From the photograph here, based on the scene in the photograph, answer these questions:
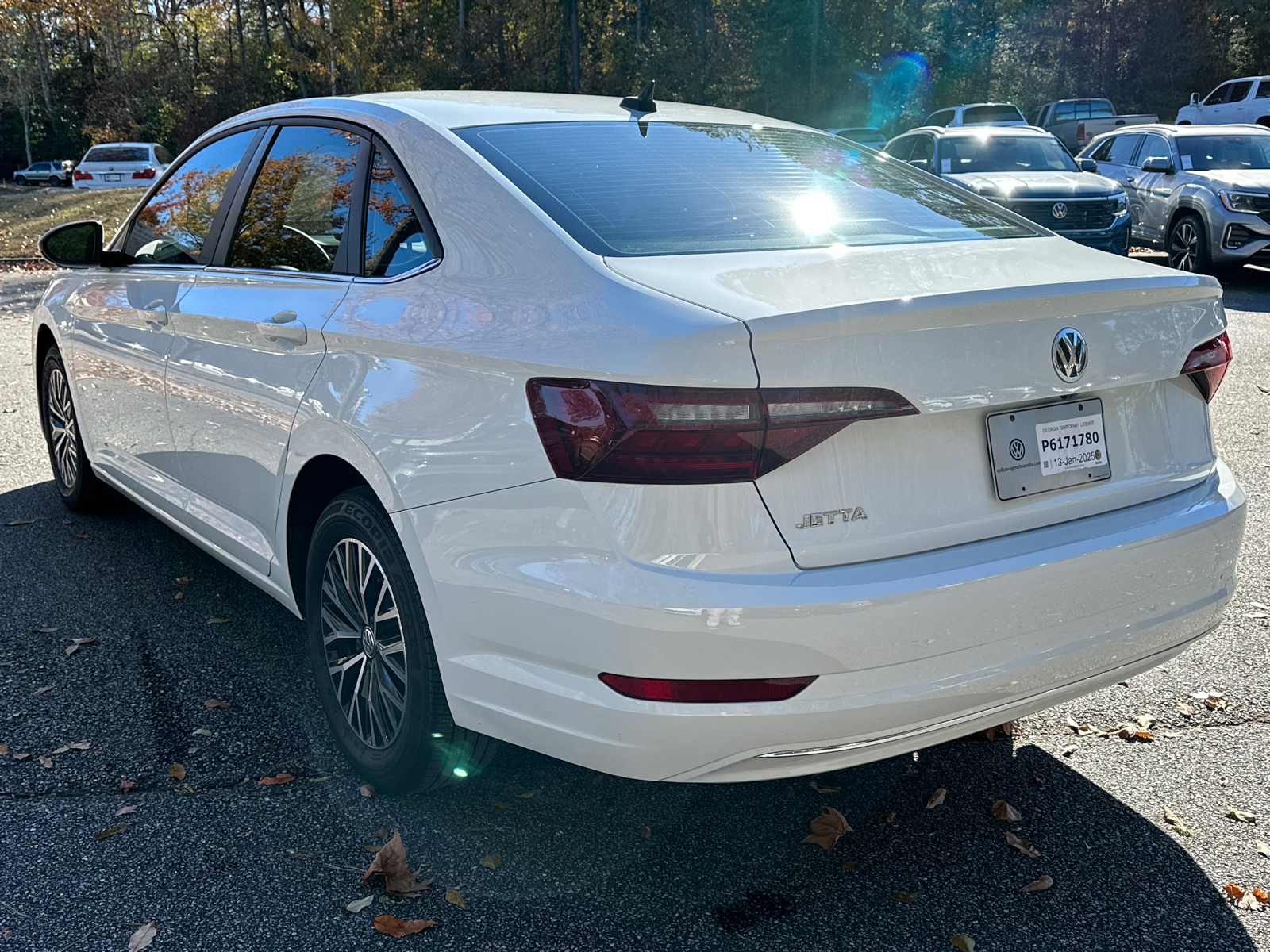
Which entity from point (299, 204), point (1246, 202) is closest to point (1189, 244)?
point (1246, 202)

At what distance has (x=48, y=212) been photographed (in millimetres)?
25531

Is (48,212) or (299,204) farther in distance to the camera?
(48,212)

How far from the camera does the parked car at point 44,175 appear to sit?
4478 cm

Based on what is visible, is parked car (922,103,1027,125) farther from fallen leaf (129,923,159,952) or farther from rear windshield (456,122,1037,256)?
fallen leaf (129,923,159,952)

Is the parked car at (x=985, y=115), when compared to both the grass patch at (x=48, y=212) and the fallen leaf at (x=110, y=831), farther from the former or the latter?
the fallen leaf at (x=110, y=831)

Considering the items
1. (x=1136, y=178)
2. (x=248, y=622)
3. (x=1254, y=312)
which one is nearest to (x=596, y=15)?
(x=1136, y=178)

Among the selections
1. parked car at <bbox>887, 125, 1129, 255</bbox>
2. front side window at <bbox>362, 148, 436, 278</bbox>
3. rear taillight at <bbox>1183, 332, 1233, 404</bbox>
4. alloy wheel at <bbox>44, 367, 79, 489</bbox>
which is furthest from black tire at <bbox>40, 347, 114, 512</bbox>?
parked car at <bbox>887, 125, 1129, 255</bbox>

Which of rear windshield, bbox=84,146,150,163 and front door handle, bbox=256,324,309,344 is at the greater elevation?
front door handle, bbox=256,324,309,344

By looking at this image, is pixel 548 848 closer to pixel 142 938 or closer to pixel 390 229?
pixel 142 938

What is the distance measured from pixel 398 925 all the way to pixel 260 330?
169cm

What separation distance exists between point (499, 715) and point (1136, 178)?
15.2 m

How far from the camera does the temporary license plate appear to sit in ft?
7.96

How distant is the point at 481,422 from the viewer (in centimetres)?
244

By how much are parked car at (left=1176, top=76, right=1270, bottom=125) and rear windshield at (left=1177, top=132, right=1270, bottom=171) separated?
1236cm
